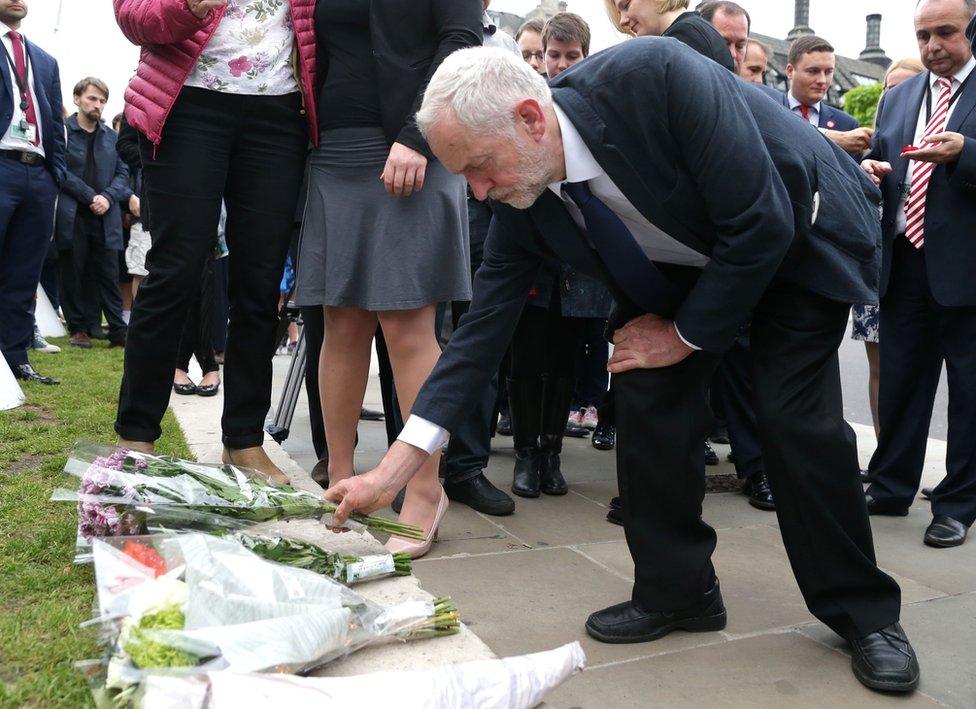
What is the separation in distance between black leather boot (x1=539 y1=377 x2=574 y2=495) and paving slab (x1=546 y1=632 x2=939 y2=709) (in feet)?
5.10

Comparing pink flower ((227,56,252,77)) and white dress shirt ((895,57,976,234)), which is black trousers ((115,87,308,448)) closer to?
pink flower ((227,56,252,77))

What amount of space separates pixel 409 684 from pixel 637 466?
2.88ft

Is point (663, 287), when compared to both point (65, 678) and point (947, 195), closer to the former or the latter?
point (65, 678)

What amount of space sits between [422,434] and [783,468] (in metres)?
0.88

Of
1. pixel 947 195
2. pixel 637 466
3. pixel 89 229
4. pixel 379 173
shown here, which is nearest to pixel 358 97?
pixel 379 173

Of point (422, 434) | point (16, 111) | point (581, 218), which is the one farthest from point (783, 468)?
point (16, 111)

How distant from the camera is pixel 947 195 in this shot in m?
3.50

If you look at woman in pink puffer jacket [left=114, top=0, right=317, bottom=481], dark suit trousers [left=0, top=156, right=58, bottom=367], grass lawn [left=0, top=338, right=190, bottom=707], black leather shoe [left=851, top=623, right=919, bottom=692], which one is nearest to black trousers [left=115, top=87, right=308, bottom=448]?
woman in pink puffer jacket [left=114, top=0, right=317, bottom=481]

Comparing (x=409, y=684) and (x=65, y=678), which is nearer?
(x=409, y=684)

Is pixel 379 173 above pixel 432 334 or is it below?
above

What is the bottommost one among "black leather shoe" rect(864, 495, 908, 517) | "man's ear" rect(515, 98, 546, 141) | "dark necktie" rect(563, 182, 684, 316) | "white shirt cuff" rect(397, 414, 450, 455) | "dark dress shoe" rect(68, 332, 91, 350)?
"dark dress shoe" rect(68, 332, 91, 350)

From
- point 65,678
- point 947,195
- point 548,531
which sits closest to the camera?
point 65,678

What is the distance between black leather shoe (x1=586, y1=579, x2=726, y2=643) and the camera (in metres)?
2.34

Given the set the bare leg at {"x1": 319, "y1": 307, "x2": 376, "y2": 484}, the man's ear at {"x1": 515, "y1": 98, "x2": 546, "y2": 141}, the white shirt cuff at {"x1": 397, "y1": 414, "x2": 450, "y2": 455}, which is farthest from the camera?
the bare leg at {"x1": 319, "y1": 307, "x2": 376, "y2": 484}
